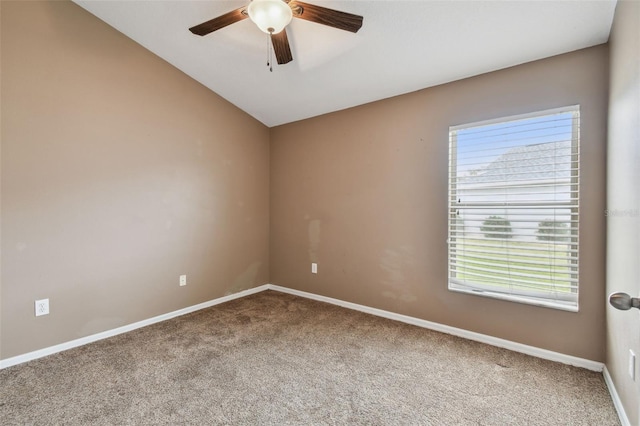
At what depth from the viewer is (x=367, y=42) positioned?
2357 mm

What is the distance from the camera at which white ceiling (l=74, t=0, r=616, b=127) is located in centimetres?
195

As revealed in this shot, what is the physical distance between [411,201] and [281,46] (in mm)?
1801

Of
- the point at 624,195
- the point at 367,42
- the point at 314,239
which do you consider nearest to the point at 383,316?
the point at 314,239

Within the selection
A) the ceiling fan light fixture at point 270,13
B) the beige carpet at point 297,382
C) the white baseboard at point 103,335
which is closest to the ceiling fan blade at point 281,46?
the ceiling fan light fixture at point 270,13

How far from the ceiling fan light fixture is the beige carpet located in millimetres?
2247

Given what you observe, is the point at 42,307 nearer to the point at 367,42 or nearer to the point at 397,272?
the point at 397,272

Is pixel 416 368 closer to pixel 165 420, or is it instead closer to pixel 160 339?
pixel 165 420

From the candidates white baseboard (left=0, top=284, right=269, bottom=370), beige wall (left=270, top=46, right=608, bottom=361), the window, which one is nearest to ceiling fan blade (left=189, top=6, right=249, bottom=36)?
beige wall (left=270, top=46, right=608, bottom=361)

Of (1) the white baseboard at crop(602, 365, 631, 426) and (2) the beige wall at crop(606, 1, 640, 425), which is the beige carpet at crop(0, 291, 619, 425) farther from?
(2) the beige wall at crop(606, 1, 640, 425)

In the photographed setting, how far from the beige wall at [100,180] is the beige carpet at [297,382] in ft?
1.46

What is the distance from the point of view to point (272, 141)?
13.7 feet

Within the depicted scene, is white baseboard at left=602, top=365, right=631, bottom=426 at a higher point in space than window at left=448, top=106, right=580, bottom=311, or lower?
lower

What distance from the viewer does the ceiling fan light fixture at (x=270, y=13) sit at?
166cm

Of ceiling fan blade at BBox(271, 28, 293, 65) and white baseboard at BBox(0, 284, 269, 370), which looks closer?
ceiling fan blade at BBox(271, 28, 293, 65)
